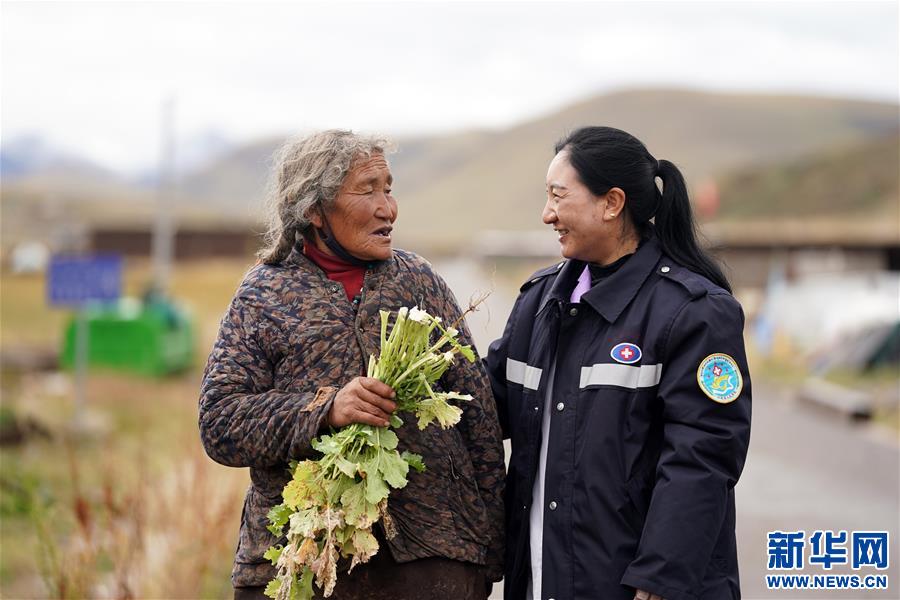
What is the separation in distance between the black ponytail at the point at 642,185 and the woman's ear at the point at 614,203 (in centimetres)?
2

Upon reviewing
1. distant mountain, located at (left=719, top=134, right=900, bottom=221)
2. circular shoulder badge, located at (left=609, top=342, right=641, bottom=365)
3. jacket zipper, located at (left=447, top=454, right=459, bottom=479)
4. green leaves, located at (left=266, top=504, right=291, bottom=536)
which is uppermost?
distant mountain, located at (left=719, top=134, right=900, bottom=221)

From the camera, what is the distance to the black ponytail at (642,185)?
3520 mm

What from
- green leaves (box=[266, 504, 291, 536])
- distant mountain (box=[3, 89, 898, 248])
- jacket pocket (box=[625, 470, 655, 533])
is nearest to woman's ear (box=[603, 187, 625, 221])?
jacket pocket (box=[625, 470, 655, 533])

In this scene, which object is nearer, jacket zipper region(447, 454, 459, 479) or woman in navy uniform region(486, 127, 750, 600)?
woman in navy uniform region(486, 127, 750, 600)

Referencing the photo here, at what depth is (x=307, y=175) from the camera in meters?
3.63

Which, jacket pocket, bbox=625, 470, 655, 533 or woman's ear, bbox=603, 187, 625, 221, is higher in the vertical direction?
woman's ear, bbox=603, 187, 625, 221

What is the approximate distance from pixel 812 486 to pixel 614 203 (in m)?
6.55

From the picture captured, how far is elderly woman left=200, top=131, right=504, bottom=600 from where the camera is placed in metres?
3.42

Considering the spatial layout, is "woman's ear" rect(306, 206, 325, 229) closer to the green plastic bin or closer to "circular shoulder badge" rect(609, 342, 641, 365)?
"circular shoulder badge" rect(609, 342, 641, 365)

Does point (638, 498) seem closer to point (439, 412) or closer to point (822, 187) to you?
point (439, 412)

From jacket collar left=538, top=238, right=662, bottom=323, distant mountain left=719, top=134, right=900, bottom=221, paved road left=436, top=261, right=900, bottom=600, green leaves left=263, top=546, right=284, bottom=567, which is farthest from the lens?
distant mountain left=719, top=134, right=900, bottom=221

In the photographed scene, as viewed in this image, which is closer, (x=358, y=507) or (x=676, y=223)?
(x=358, y=507)

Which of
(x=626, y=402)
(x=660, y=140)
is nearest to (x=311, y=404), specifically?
(x=626, y=402)

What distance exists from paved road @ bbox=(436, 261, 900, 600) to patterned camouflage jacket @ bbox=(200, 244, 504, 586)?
118 inches
